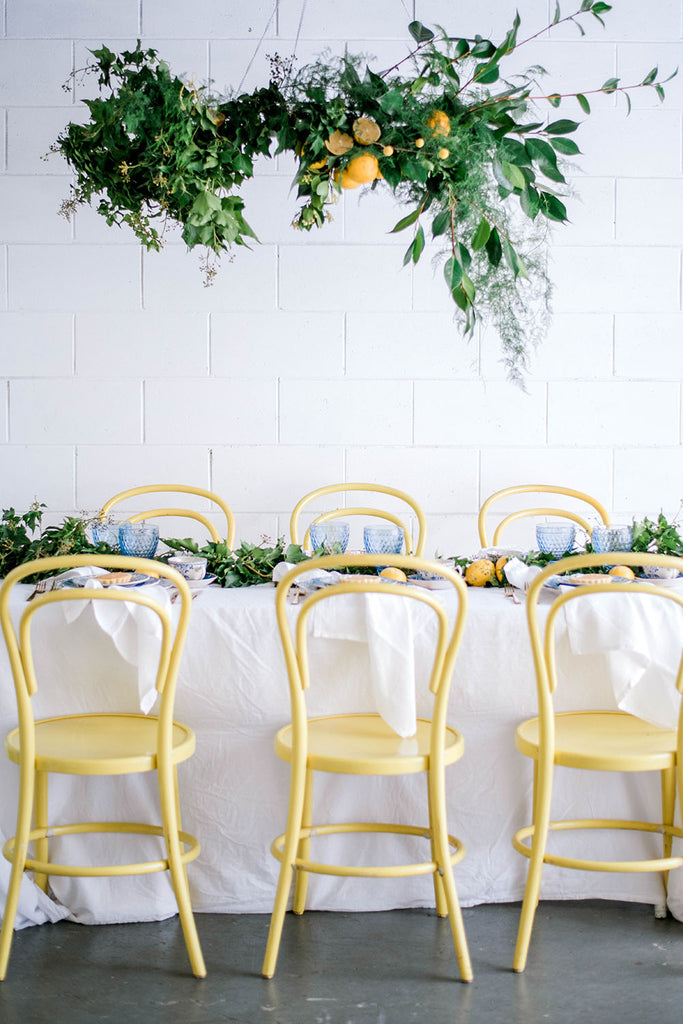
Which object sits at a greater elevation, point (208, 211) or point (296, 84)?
point (296, 84)

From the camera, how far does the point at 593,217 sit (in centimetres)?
368

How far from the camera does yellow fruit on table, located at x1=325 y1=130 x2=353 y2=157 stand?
6.27 feet

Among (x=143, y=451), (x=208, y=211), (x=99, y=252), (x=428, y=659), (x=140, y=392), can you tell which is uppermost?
(x=99, y=252)

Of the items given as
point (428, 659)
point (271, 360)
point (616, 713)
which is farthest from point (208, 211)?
point (271, 360)

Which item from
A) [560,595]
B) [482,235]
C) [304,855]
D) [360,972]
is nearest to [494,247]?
[482,235]

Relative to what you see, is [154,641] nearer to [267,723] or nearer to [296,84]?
[267,723]

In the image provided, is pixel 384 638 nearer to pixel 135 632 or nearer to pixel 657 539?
pixel 135 632

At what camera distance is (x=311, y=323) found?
3.65 meters

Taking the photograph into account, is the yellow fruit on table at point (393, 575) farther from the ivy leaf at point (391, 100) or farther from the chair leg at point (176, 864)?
the ivy leaf at point (391, 100)

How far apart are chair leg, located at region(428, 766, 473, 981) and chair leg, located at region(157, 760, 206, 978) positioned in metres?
0.49

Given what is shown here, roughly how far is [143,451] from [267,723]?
180cm

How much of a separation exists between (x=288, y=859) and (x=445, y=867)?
30 cm

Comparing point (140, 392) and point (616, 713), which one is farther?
point (140, 392)

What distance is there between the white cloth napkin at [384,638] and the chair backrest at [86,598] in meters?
0.34
